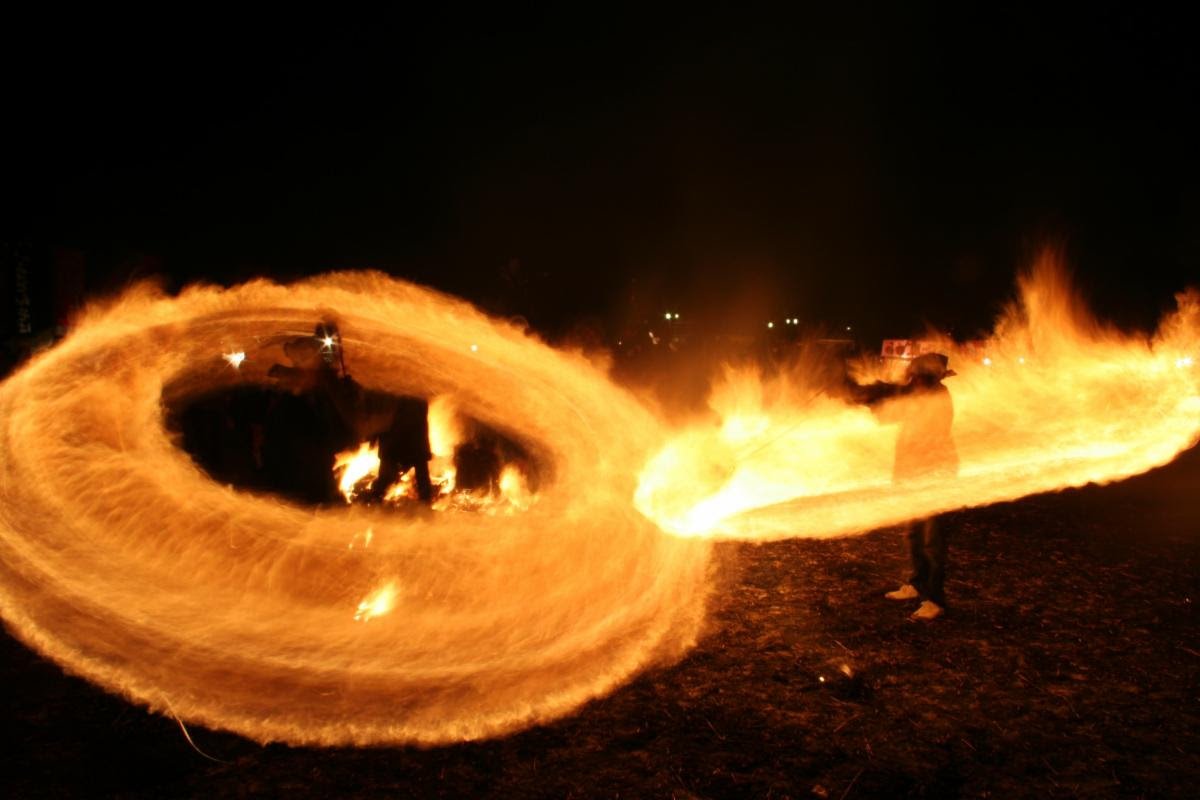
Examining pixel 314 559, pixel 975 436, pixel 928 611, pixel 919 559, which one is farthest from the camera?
pixel 975 436

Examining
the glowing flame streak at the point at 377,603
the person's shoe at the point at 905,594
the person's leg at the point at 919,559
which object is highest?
the person's leg at the point at 919,559

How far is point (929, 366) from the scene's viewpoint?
5.98 m

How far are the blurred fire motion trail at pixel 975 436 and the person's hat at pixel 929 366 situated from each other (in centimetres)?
97

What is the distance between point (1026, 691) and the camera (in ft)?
14.4

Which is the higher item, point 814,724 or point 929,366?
point 929,366

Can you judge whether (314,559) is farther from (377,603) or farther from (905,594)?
(905,594)

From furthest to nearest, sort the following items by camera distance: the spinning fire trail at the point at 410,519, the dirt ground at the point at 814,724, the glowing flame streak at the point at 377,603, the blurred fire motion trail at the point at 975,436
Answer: the blurred fire motion trail at the point at 975,436
the glowing flame streak at the point at 377,603
the spinning fire trail at the point at 410,519
the dirt ground at the point at 814,724

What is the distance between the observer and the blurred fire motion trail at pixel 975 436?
7707 mm

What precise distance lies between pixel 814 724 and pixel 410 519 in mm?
4897

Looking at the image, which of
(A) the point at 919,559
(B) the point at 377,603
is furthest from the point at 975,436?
(B) the point at 377,603

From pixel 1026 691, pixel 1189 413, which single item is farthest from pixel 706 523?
pixel 1189 413

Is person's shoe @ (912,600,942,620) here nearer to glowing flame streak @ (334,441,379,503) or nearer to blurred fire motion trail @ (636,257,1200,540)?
blurred fire motion trail @ (636,257,1200,540)

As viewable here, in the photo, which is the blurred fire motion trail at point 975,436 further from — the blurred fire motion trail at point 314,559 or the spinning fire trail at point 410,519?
the blurred fire motion trail at point 314,559

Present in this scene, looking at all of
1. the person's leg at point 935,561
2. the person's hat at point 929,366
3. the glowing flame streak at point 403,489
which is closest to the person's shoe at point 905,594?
the person's leg at point 935,561
